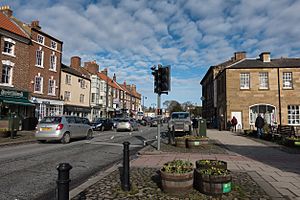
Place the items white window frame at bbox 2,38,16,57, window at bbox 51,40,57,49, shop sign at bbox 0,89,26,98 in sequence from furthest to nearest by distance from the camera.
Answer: window at bbox 51,40,57,49 → white window frame at bbox 2,38,16,57 → shop sign at bbox 0,89,26,98

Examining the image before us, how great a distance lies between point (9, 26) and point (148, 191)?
26280 millimetres

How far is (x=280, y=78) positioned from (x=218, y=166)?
27209mm

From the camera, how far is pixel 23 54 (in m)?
25.8

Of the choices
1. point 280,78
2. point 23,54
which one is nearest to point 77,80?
point 23,54

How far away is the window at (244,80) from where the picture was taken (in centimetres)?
2941

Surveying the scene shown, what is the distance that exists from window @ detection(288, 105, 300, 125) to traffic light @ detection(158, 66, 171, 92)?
74.9 feet

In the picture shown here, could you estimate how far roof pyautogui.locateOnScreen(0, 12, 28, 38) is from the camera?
79.3 ft

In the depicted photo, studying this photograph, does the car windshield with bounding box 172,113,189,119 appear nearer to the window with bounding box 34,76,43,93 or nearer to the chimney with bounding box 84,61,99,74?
the window with bounding box 34,76,43,93

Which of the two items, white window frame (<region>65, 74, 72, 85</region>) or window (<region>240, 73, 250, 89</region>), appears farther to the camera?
white window frame (<region>65, 74, 72, 85</region>)

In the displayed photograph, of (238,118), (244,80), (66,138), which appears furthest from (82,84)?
(66,138)

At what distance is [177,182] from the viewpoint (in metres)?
4.83

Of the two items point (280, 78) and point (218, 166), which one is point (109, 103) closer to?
point (280, 78)

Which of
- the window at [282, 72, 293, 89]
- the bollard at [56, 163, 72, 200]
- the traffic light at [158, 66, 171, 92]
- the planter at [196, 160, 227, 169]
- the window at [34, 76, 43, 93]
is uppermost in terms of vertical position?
the window at [282, 72, 293, 89]

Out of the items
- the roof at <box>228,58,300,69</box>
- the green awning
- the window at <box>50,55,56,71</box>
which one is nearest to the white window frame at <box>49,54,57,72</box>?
the window at <box>50,55,56,71</box>
